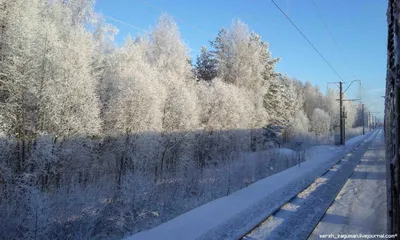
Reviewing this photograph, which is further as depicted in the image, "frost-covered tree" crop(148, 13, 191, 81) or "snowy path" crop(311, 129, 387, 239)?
Answer: "frost-covered tree" crop(148, 13, 191, 81)

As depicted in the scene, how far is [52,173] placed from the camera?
14.5 metres

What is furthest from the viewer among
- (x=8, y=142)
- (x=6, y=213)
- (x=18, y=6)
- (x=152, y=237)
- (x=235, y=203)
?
(x=18, y=6)

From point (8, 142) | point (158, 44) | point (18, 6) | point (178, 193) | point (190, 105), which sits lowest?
point (178, 193)

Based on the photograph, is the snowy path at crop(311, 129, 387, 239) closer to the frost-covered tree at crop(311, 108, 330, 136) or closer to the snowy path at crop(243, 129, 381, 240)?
the snowy path at crop(243, 129, 381, 240)

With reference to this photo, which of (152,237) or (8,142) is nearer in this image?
(152,237)

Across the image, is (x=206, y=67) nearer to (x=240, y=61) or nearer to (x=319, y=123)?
(x=240, y=61)

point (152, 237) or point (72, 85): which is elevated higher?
point (72, 85)

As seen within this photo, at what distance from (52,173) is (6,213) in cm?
642

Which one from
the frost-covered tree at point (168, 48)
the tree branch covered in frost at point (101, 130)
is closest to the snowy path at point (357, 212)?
the tree branch covered in frost at point (101, 130)

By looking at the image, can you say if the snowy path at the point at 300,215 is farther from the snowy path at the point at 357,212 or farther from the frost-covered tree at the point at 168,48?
the frost-covered tree at the point at 168,48

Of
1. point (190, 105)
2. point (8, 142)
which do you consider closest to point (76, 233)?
point (8, 142)

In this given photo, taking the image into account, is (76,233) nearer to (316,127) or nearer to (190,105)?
(190,105)

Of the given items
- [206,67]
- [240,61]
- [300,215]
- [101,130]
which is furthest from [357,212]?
[206,67]

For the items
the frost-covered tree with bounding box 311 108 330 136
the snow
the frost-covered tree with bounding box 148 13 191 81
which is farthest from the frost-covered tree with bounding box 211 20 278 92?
the frost-covered tree with bounding box 311 108 330 136
